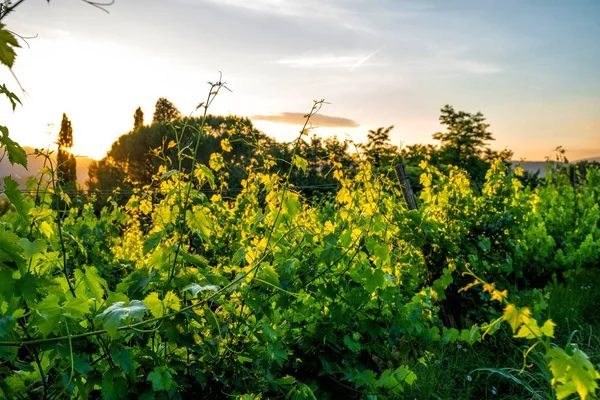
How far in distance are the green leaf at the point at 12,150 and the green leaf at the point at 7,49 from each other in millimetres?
371

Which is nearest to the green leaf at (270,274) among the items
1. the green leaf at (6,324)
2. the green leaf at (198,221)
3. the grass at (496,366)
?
the green leaf at (198,221)

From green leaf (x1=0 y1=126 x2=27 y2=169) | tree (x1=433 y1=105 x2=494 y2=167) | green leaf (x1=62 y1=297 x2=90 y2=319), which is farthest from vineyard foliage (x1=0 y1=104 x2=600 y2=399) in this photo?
tree (x1=433 y1=105 x2=494 y2=167)

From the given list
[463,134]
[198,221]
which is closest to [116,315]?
[198,221]

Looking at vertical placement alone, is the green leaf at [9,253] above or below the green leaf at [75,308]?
above

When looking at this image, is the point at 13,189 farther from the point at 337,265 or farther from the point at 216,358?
the point at 337,265

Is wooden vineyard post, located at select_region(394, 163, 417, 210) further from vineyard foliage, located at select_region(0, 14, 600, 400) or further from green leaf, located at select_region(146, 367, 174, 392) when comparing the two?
green leaf, located at select_region(146, 367, 174, 392)

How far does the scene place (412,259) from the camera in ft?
13.6

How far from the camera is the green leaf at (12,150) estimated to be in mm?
1367

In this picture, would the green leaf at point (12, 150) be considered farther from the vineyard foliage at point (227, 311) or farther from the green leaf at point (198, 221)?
the green leaf at point (198, 221)

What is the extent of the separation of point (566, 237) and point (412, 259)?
5.23 m

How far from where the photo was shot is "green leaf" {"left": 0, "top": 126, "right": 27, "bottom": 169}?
1367 mm

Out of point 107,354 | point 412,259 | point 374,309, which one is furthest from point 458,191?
point 107,354

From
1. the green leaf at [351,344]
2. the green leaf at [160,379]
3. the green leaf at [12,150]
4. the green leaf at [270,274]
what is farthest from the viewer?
the green leaf at [351,344]

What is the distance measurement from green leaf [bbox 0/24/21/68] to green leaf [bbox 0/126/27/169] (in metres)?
0.37
